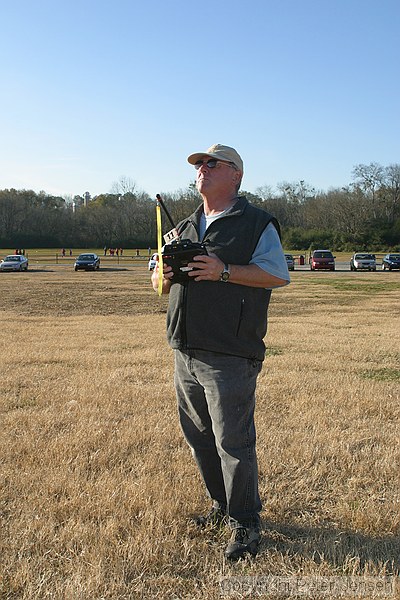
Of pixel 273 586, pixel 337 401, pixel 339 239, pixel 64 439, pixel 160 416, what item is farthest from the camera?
pixel 339 239

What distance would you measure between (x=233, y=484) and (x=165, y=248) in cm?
138

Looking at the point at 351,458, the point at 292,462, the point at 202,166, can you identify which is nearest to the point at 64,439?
the point at 292,462

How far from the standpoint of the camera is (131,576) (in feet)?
10.6

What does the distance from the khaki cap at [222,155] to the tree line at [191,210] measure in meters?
87.8

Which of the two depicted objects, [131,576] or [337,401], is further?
[337,401]

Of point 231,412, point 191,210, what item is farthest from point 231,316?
point 191,210

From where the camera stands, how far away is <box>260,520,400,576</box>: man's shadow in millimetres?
3414

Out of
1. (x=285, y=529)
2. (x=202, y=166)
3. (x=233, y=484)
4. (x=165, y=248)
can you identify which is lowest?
(x=285, y=529)

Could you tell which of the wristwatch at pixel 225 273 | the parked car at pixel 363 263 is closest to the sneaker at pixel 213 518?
the wristwatch at pixel 225 273

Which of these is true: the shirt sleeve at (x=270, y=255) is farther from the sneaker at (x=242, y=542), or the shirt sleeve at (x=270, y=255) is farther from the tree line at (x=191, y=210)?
the tree line at (x=191, y=210)

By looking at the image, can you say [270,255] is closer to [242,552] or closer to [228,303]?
[228,303]

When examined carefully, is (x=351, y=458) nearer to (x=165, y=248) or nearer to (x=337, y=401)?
(x=337, y=401)

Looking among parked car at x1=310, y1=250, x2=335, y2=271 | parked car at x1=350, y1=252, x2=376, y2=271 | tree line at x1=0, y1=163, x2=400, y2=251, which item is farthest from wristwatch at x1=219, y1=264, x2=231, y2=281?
tree line at x1=0, y1=163, x2=400, y2=251

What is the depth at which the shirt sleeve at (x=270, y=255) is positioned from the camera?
348cm
